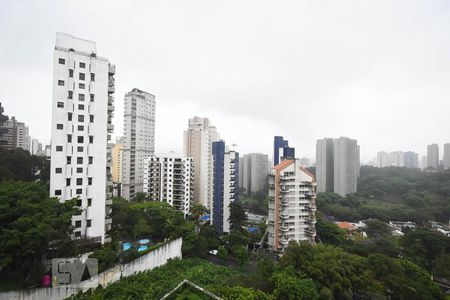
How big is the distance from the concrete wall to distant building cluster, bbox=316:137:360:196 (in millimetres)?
40496

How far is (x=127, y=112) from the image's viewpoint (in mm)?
35719

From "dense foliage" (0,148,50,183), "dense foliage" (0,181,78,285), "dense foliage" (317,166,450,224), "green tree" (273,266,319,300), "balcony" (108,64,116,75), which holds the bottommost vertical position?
"dense foliage" (317,166,450,224)

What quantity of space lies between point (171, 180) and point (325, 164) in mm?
35772

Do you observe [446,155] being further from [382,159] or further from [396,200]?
[396,200]

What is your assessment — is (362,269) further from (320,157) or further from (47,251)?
(320,157)

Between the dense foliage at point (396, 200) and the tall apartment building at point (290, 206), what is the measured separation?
1786 centimetres

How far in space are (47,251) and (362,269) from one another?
1699 centimetres

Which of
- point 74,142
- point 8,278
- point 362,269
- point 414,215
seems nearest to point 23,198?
point 8,278

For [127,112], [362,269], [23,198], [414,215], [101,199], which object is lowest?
[414,215]

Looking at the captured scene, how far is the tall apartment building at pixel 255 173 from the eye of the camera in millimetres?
50562

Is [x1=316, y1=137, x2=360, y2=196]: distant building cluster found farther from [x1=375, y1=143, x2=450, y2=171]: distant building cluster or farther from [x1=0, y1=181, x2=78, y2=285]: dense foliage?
[x1=0, y1=181, x2=78, y2=285]: dense foliage

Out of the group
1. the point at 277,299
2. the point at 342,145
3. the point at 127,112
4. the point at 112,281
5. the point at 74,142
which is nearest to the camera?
the point at 277,299

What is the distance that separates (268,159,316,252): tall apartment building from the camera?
2068 cm

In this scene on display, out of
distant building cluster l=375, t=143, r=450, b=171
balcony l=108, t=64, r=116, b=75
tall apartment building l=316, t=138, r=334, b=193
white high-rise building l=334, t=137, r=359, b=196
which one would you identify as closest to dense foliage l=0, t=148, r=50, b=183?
balcony l=108, t=64, r=116, b=75
